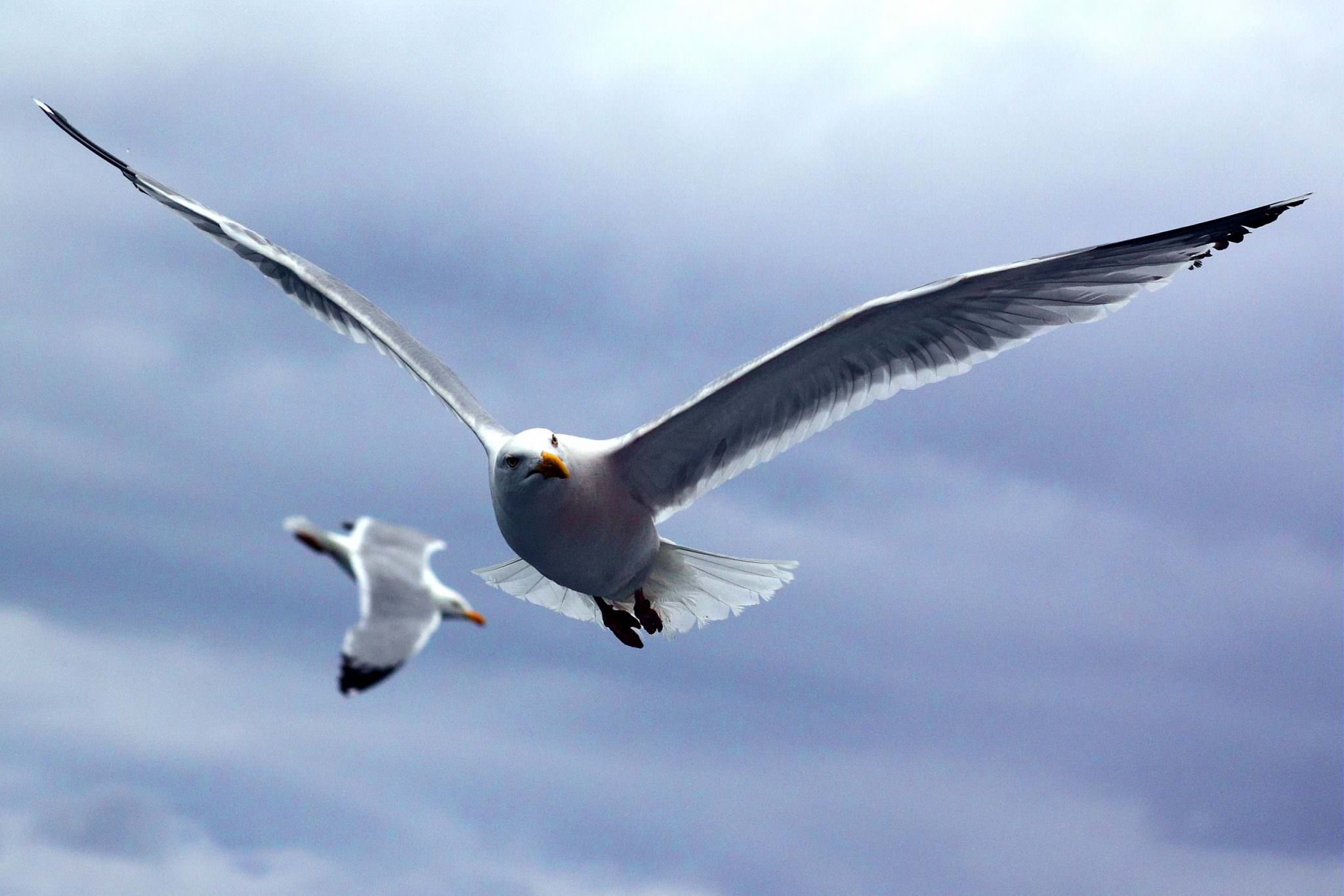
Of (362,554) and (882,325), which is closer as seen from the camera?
(362,554)

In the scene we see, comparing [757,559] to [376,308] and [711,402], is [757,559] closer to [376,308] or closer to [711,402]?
[711,402]

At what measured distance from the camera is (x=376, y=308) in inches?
379

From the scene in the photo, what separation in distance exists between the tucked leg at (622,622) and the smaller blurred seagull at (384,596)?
5613mm

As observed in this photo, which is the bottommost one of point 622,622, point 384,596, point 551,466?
point 384,596

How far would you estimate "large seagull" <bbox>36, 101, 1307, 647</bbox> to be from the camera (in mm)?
7574

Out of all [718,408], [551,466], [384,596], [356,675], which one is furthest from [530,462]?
[356,675]

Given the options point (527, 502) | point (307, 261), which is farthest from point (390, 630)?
point (307, 261)

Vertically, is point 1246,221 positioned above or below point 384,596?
above

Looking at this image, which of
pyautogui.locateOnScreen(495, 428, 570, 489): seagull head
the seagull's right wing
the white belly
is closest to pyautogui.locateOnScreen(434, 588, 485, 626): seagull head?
pyautogui.locateOnScreen(495, 428, 570, 489): seagull head

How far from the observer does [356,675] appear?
3355 mm

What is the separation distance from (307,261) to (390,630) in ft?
22.4

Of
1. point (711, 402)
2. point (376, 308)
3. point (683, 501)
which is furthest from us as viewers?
point (376, 308)

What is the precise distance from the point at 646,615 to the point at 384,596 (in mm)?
5864

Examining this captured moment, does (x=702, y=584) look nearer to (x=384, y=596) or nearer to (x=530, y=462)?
(x=530, y=462)
